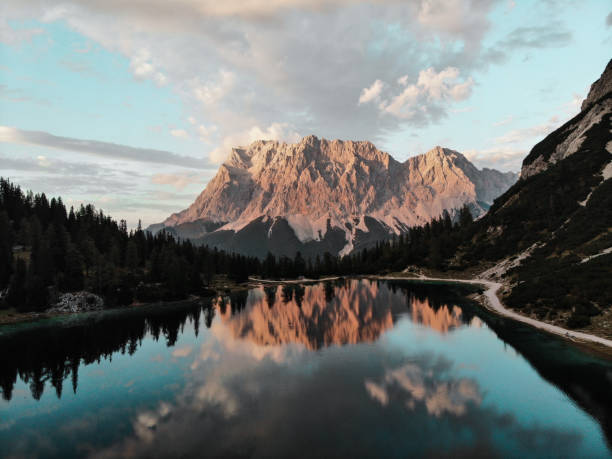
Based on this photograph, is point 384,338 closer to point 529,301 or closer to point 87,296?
point 529,301

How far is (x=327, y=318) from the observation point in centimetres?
8712


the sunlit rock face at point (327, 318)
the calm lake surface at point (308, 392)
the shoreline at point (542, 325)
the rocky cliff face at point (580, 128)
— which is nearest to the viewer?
the calm lake surface at point (308, 392)

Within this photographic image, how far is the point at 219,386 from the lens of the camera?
139 ft

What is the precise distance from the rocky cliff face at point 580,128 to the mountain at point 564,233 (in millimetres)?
527

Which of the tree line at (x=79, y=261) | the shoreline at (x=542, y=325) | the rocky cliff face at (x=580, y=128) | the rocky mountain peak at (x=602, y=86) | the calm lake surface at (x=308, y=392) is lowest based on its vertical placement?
the calm lake surface at (x=308, y=392)

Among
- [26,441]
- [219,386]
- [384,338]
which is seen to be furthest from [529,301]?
[26,441]

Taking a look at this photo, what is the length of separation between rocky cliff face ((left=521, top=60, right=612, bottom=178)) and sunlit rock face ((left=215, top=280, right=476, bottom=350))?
119 metres

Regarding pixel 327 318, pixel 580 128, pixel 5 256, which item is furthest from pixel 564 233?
pixel 5 256

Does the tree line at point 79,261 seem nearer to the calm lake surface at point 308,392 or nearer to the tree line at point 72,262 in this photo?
the tree line at point 72,262

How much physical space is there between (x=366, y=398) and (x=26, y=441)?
102 ft

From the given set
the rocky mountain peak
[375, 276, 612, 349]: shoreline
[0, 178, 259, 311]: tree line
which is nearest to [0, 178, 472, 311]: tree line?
[0, 178, 259, 311]: tree line

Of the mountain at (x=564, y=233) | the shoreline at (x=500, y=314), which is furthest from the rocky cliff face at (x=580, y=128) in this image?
the shoreline at (x=500, y=314)

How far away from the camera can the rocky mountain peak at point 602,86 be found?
18188 cm

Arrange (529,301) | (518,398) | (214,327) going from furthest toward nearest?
(214,327) → (529,301) → (518,398)
